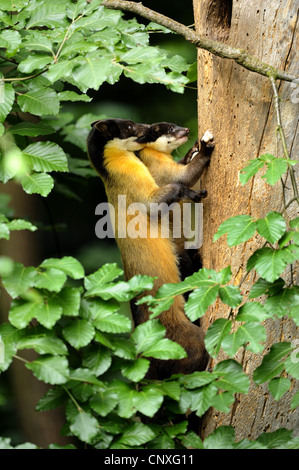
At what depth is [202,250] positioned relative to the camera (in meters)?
3.30

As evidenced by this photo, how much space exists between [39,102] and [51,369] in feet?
3.81

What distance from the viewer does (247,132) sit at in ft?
9.30

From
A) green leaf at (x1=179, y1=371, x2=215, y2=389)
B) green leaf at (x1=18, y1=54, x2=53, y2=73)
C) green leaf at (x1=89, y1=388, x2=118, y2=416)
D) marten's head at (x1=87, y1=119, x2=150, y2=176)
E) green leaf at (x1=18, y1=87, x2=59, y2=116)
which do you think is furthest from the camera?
marten's head at (x1=87, y1=119, x2=150, y2=176)

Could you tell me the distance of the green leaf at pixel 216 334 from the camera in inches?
87.9

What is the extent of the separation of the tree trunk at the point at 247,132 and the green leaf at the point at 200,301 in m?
0.66

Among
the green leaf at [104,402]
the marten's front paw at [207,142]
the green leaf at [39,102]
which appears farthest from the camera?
the marten's front paw at [207,142]

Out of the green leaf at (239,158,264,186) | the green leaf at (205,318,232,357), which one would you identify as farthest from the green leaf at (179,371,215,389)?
the green leaf at (239,158,264,186)

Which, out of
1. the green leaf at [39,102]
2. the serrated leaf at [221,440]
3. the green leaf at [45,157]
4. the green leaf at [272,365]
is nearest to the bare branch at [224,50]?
the green leaf at [39,102]

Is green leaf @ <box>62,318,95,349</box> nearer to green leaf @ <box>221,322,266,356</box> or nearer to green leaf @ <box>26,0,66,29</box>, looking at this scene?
green leaf @ <box>221,322,266,356</box>

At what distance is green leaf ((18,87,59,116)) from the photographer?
260 centimetres

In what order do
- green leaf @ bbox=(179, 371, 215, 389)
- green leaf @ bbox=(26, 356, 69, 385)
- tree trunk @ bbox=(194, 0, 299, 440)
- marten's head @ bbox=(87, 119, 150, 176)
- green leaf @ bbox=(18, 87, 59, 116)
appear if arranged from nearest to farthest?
green leaf @ bbox=(26, 356, 69, 385) → green leaf @ bbox=(179, 371, 215, 389) → green leaf @ bbox=(18, 87, 59, 116) → tree trunk @ bbox=(194, 0, 299, 440) → marten's head @ bbox=(87, 119, 150, 176)

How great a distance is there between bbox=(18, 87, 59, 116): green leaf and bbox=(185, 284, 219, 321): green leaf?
3.34ft

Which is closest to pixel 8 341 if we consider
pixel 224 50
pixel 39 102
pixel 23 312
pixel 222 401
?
pixel 23 312

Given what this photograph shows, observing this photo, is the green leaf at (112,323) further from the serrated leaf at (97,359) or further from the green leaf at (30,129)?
the green leaf at (30,129)
